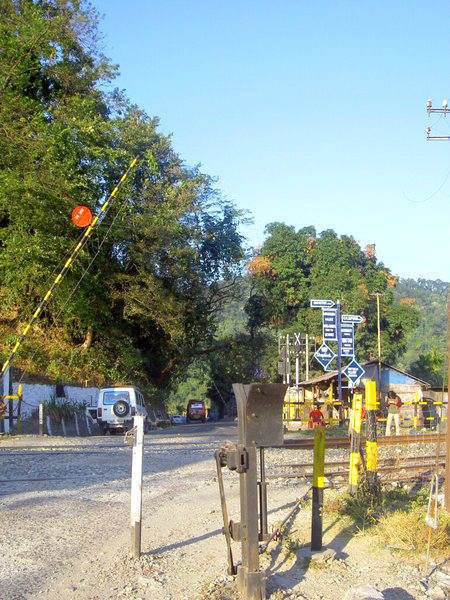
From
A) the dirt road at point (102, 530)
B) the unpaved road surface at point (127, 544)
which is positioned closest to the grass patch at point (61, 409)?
the dirt road at point (102, 530)

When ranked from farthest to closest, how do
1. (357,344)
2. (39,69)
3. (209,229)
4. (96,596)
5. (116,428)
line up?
1. (357,344)
2. (209,229)
3. (39,69)
4. (116,428)
5. (96,596)

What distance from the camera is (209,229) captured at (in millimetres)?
42625

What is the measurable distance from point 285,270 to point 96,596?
60.6m

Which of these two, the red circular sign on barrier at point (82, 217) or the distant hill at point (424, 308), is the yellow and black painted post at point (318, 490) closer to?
the red circular sign on barrier at point (82, 217)

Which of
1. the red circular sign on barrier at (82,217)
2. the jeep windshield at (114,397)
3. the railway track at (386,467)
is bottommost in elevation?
the railway track at (386,467)

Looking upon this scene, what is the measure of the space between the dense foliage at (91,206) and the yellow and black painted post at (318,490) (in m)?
23.9

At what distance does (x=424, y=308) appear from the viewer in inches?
4931

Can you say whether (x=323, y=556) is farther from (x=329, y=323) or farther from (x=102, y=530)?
(x=329, y=323)

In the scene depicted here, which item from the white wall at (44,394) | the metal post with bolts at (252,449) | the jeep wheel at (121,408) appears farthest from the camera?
the jeep wheel at (121,408)

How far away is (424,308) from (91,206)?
10143 centimetres

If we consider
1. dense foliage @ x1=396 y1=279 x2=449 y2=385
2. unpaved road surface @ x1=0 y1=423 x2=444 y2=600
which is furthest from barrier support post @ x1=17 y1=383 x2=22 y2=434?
dense foliage @ x1=396 y1=279 x2=449 y2=385

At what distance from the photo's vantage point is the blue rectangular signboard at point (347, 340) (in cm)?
3634

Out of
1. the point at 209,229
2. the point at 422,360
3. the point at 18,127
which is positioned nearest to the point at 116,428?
the point at 18,127

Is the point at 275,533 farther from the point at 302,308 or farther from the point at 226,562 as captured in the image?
the point at 302,308
